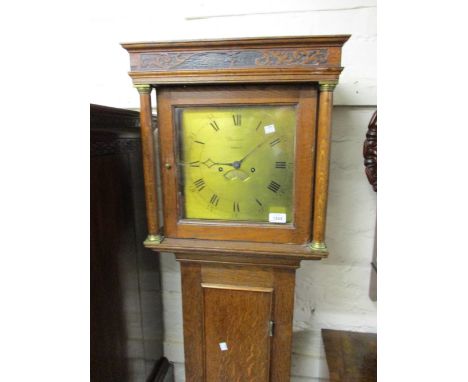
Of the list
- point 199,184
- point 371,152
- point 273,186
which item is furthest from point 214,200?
point 371,152

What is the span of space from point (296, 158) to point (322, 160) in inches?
2.6

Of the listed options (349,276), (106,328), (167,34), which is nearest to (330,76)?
(167,34)

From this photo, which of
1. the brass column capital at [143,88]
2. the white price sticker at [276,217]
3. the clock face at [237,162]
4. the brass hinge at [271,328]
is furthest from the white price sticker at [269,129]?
the brass hinge at [271,328]

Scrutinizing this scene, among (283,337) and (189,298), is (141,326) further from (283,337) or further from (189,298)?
(283,337)

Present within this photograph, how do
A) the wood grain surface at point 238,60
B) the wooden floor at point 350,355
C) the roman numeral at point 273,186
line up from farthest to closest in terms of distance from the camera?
the wooden floor at point 350,355, the roman numeral at point 273,186, the wood grain surface at point 238,60

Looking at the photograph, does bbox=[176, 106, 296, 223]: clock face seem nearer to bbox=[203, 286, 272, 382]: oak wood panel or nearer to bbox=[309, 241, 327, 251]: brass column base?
bbox=[309, 241, 327, 251]: brass column base

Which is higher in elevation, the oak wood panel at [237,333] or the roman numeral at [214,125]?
the roman numeral at [214,125]

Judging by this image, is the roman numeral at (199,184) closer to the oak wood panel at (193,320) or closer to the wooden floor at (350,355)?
the oak wood panel at (193,320)

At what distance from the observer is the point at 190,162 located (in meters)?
0.79

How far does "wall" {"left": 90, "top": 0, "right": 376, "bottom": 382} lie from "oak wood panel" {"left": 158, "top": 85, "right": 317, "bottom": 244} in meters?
0.34

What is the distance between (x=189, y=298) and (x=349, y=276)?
0.64 metres

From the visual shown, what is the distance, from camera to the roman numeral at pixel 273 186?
2.55 feet

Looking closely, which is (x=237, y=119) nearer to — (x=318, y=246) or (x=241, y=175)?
(x=241, y=175)

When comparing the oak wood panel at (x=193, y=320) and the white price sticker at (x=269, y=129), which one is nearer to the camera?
the white price sticker at (x=269, y=129)
